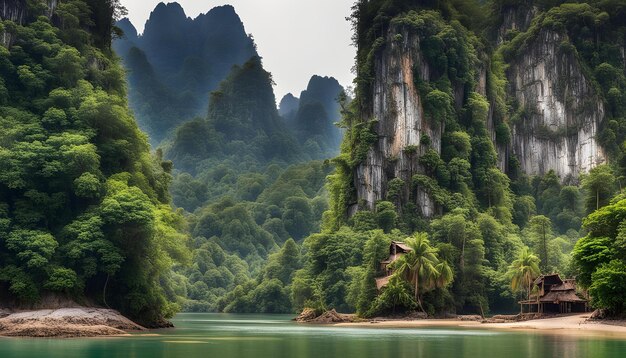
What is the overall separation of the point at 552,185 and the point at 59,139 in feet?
256

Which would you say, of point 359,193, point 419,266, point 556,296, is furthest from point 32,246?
point 359,193

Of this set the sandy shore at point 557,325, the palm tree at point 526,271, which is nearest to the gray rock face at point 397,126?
the palm tree at point 526,271

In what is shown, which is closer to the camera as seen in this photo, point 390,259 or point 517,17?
point 390,259

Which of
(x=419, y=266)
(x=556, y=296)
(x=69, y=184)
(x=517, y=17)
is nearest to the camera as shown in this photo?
(x=69, y=184)

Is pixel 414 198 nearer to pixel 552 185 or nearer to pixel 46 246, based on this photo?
pixel 552 185

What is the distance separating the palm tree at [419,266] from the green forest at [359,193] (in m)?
0.16

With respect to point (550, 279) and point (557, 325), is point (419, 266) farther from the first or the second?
point (557, 325)

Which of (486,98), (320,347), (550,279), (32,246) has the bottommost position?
(320,347)

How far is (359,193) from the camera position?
98625mm

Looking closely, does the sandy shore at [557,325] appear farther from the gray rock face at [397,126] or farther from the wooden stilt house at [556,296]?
the gray rock face at [397,126]

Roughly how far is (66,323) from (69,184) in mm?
11362

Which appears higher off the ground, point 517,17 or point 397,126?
point 517,17

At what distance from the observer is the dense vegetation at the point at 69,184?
172 feet

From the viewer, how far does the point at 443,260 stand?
242 feet
